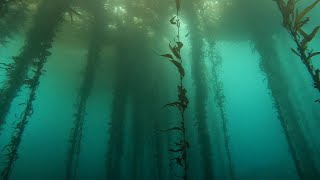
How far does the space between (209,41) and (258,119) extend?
5452 centimetres

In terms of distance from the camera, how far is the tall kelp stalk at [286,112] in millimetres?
13031

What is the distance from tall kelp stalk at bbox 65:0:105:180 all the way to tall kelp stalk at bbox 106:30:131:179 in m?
1.82

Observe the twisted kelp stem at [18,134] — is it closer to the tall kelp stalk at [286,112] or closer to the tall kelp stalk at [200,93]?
the tall kelp stalk at [200,93]

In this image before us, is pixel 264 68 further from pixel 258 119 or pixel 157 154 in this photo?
pixel 258 119

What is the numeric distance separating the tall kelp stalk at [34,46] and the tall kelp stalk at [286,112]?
37.5ft

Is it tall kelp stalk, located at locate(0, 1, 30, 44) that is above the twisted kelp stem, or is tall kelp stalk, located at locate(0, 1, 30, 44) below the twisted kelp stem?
above

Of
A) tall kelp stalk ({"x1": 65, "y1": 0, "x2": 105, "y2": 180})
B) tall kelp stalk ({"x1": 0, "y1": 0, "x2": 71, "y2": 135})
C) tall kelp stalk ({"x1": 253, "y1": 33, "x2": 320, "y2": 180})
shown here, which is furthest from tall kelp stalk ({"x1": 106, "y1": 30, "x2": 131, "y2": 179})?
tall kelp stalk ({"x1": 253, "y1": 33, "x2": 320, "y2": 180})

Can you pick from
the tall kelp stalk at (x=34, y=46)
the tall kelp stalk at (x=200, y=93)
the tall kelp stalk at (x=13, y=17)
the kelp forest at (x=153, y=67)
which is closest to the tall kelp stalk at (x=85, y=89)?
the kelp forest at (x=153, y=67)

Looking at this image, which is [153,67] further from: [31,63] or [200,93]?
[31,63]

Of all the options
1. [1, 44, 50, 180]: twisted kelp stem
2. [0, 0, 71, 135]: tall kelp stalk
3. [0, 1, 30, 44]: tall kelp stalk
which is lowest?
[1, 44, 50, 180]: twisted kelp stem

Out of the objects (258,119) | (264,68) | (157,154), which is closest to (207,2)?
(264,68)

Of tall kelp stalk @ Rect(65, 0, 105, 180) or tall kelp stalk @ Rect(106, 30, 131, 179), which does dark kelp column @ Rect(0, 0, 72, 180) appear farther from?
tall kelp stalk @ Rect(106, 30, 131, 179)

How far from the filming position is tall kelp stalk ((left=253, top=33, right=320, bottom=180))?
42.8ft

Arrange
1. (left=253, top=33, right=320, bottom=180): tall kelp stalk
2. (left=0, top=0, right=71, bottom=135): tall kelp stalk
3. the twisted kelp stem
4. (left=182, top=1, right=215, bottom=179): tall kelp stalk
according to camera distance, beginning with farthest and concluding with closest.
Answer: (left=182, top=1, right=215, bottom=179): tall kelp stalk
(left=253, top=33, right=320, bottom=180): tall kelp stalk
(left=0, top=0, right=71, bottom=135): tall kelp stalk
the twisted kelp stem
